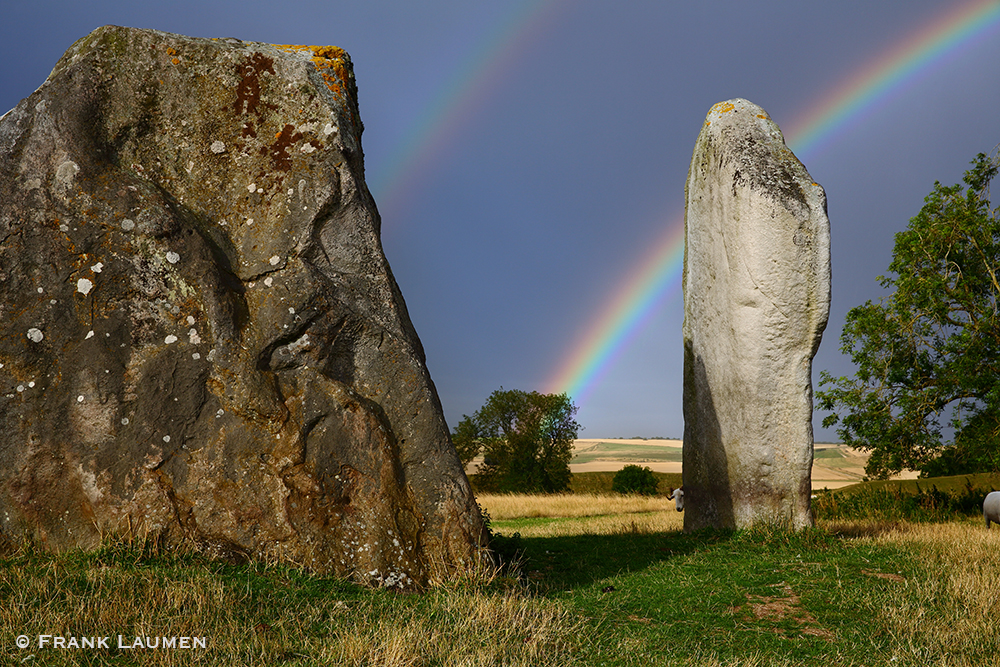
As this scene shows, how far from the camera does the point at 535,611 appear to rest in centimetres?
551

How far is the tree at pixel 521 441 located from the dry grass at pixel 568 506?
918cm

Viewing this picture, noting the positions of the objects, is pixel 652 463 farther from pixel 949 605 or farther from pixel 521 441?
pixel 949 605

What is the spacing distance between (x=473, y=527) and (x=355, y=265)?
8.94 feet

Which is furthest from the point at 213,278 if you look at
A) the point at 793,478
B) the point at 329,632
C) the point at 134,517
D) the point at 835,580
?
the point at 793,478

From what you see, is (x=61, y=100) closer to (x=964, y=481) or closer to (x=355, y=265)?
(x=355, y=265)

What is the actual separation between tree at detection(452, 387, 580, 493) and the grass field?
24.6 meters

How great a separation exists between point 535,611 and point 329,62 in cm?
583

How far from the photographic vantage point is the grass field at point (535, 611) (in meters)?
4.46

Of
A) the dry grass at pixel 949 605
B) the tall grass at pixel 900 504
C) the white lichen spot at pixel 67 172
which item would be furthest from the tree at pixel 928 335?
the white lichen spot at pixel 67 172

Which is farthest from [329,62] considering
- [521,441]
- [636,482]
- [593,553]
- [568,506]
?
[521,441]

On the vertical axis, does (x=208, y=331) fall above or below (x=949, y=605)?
above

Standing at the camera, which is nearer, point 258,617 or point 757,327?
point 258,617

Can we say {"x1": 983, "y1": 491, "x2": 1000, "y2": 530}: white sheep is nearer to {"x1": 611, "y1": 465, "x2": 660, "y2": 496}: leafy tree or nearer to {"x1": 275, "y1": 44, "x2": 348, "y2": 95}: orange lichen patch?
{"x1": 275, "y1": 44, "x2": 348, "y2": 95}: orange lichen patch

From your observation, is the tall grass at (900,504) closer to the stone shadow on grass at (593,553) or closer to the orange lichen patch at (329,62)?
the stone shadow on grass at (593,553)
